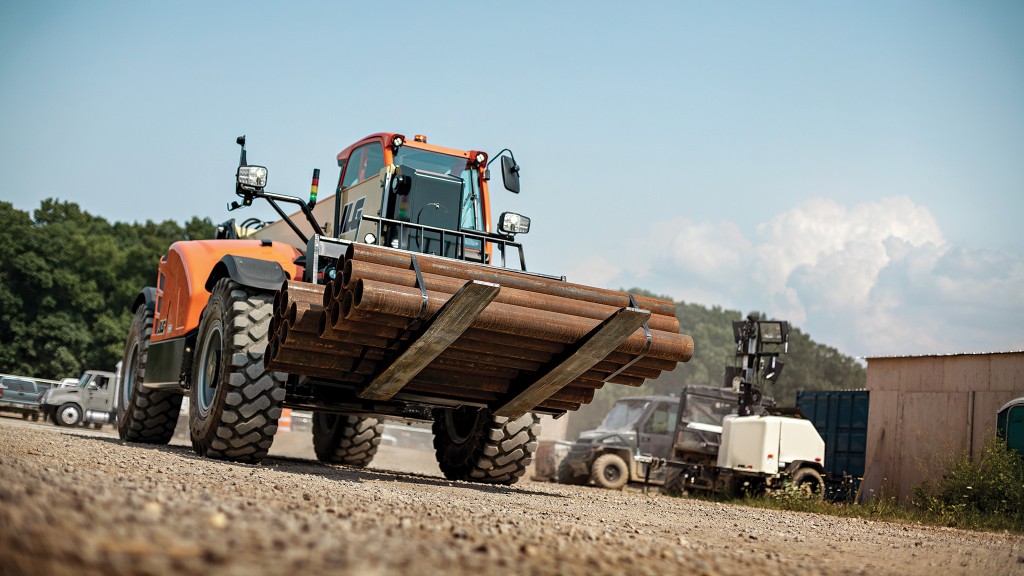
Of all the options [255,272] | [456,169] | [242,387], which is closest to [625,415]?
[456,169]

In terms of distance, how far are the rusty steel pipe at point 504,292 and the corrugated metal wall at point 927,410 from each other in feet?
28.4

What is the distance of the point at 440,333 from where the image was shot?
307 inches

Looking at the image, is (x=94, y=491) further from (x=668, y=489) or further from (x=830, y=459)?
(x=830, y=459)

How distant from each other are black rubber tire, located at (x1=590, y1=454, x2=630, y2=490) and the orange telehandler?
8.12 metres

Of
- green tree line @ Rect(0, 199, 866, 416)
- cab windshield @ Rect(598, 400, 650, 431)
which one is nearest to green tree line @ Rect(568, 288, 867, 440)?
green tree line @ Rect(0, 199, 866, 416)

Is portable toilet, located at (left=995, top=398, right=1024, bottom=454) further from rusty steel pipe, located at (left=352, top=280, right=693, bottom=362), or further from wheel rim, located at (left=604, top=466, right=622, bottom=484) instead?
rusty steel pipe, located at (left=352, top=280, right=693, bottom=362)

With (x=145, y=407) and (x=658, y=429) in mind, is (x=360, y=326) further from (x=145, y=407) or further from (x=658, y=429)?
(x=658, y=429)

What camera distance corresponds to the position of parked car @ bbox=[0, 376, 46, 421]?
29828 mm

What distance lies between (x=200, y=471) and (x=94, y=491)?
9.72 feet

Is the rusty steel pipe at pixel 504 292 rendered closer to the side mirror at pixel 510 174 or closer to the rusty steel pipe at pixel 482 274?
the rusty steel pipe at pixel 482 274

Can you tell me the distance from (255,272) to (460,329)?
8.75 ft

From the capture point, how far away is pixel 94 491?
14.9ft

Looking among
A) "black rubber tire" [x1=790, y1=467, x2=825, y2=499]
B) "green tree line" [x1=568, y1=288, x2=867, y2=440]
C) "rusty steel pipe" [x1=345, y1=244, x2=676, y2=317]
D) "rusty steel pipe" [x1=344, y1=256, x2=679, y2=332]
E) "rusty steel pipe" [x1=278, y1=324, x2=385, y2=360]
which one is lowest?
"black rubber tire" [x1=790, y1=467, x2=825, y2=499]

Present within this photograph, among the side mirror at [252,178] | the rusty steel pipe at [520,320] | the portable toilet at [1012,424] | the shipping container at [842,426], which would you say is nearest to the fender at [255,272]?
the side mirror at [252,178]
